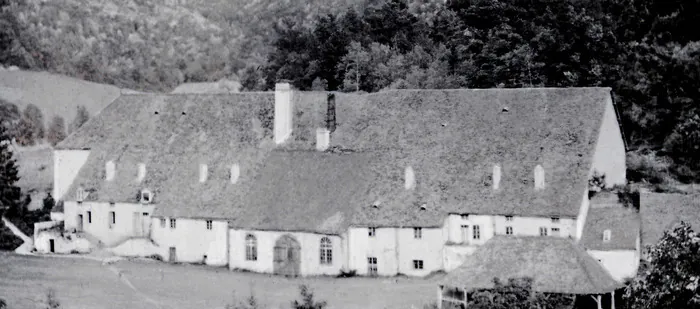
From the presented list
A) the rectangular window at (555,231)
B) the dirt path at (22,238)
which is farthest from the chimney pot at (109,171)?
the rectangular window at (555,231)

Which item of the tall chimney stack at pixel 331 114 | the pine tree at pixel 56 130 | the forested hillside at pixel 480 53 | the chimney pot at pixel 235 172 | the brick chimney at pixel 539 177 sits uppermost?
the forested hillside at pixel 480 53

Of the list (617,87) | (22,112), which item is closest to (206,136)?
(617,87)

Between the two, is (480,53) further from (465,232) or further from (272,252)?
(272,252)

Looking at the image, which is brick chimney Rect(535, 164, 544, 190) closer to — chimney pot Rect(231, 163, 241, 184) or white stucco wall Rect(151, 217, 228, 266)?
white stucco wall Rect(151, 217, 228, 266)

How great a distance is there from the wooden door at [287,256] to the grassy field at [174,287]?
98 centimetres

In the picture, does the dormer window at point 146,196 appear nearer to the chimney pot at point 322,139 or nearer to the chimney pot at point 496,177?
the chimney pot at point 322,139

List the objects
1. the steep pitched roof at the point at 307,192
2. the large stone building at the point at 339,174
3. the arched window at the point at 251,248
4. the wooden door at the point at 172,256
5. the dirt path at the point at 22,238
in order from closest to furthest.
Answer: the large stone building at the point at 339,174, the steep pitched roof at the point at 307,192, the arched window at the point at 251,248, the wooden door at the point at 172,256, the dirt path at the point at 22,238

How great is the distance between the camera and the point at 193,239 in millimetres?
75312

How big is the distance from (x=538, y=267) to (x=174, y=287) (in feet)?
62.8

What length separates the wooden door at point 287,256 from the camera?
71062 mm

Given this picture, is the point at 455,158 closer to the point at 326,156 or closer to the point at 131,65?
the point at 326,156

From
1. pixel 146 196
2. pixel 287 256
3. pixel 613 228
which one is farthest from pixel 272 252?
pixel 613 228

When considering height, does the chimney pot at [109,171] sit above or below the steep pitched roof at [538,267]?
above

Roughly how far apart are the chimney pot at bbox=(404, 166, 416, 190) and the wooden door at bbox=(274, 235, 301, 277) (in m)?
6.99
